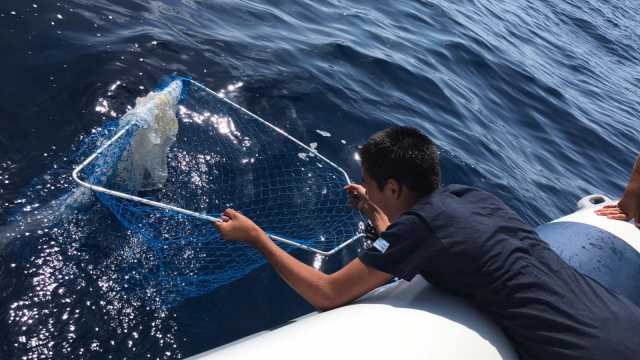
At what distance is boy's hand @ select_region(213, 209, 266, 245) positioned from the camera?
3553mm

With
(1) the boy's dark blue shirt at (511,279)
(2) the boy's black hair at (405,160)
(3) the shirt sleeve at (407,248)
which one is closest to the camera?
(1) the boy's dark blue shirt at (511,279)

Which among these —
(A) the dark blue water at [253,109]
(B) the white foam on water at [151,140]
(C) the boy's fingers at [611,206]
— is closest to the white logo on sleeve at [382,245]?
(A) the dark blue water at [253,109]

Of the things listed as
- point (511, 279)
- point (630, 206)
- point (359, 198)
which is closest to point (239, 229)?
point (359, 198)

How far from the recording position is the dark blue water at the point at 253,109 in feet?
13.3

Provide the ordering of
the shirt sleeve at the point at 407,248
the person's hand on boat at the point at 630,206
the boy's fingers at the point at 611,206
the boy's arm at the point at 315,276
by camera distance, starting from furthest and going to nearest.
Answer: the boy's fingers at the point at 611,206 < the person's hand on boat at the point at 630,206 < the boy's arm at the point at 315,276 < the shirt sleeve at the point at 407,248

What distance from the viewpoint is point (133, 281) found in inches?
168

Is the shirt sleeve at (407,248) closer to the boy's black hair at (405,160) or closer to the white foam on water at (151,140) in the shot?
the boy's black hair at (405,160)

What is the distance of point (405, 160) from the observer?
3461 mm

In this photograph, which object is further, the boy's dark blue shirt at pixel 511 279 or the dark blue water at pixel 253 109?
the dark blue water at pixel 253 109

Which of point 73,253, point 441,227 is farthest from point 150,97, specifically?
point 441,227

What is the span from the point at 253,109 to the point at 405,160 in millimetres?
3547

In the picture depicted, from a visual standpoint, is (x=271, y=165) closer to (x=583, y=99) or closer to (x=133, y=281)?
(x=133, y=281)

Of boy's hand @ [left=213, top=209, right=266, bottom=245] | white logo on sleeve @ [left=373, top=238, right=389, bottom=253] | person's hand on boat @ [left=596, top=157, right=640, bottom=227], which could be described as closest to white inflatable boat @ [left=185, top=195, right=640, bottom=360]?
white logo on sleeve @ [left=373, top=238, right=389, bottom=253]

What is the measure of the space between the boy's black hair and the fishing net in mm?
1076
